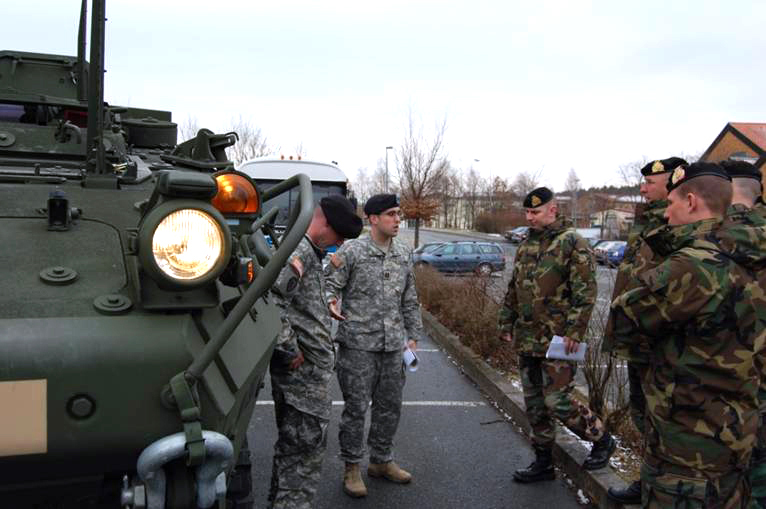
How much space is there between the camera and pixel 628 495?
11.8 feet

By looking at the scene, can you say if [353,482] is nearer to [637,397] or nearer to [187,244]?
[637,397]

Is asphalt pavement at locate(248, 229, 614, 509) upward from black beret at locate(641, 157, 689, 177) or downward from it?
downward

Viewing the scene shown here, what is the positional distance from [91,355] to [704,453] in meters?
2.26

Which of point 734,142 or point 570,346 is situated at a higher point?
point 734,142

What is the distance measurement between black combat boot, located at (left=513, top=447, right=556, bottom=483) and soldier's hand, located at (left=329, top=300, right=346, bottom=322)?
1601 millimetres

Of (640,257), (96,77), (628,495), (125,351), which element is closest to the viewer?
(125,351)

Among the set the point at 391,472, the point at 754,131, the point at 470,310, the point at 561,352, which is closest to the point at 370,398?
the point at 391,472

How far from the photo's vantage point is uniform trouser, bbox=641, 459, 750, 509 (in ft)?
8.22

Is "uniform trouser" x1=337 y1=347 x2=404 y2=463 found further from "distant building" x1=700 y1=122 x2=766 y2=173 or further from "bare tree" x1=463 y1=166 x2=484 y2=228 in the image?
"bare tree" x1=463 y1=166 x2=484 y2=228

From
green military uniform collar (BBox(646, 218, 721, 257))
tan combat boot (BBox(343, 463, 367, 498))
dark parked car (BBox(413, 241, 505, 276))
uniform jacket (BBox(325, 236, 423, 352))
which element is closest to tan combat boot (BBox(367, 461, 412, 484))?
tan combat boot (BBox(343, 463, 367, 498))

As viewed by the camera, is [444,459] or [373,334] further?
[444,459]

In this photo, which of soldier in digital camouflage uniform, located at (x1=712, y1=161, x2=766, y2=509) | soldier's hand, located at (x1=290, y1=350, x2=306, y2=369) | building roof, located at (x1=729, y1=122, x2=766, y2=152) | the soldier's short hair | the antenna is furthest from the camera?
building roof, located at (x1=729, y1=122, x2=766, y2=152)

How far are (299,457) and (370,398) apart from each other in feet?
3.87

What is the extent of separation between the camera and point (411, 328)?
4.41m
